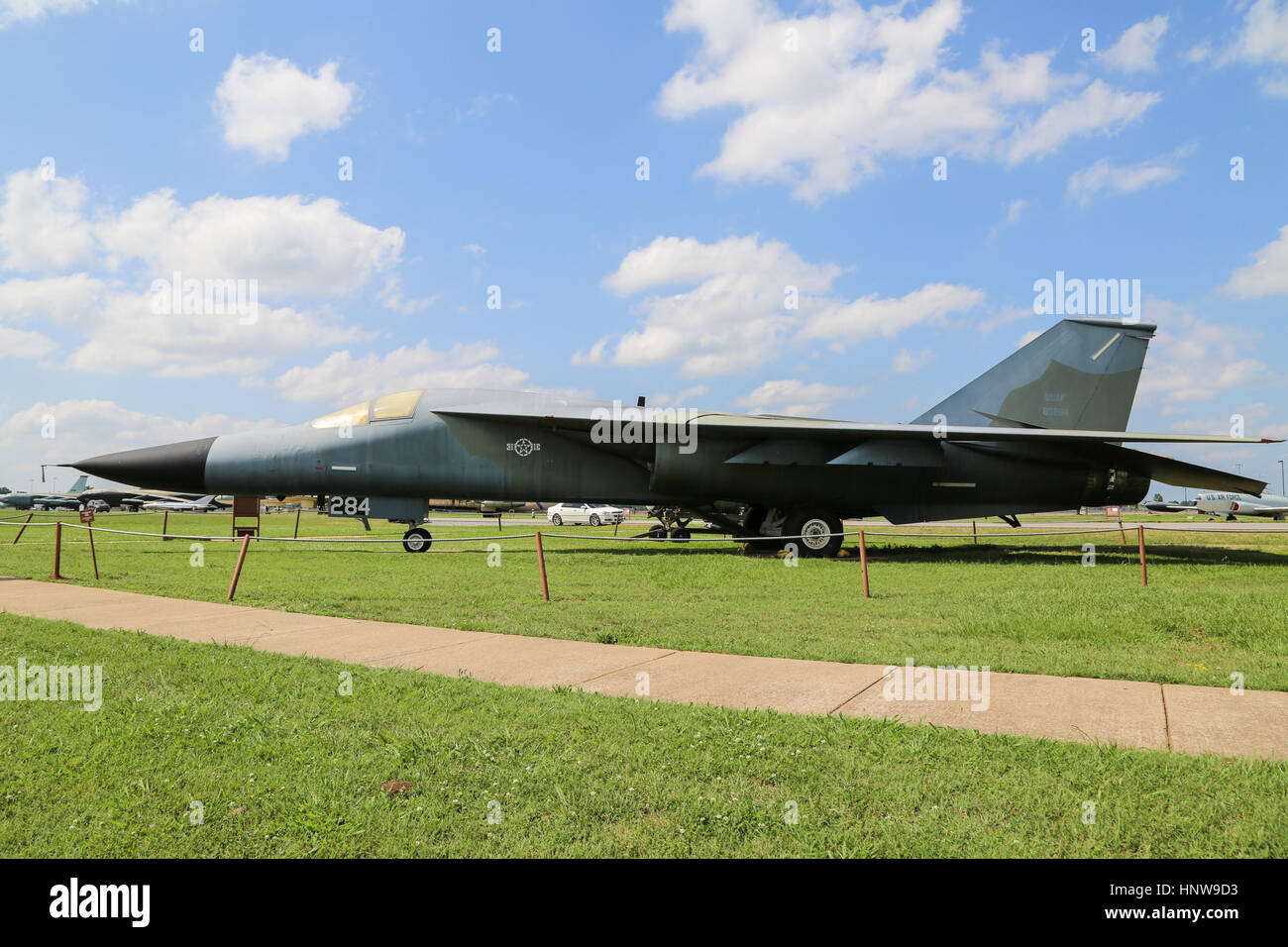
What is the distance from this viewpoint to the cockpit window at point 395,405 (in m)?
14.6

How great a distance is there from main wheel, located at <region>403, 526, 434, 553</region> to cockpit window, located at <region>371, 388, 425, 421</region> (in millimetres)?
2383

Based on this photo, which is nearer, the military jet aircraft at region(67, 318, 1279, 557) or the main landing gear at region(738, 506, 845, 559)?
the military jet aircraft at region(67, 318, 1279, 557)

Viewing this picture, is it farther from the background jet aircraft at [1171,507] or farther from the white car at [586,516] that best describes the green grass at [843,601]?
the background jet aircraft at [1171,507]

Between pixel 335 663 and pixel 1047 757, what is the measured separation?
176 inches

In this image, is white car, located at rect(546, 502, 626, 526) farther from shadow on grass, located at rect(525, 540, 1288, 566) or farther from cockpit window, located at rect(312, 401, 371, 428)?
cockpit window, located at rect(312, 401, 371, 428)

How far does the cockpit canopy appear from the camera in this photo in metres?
14.6

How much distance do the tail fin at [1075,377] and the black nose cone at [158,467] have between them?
16.1m

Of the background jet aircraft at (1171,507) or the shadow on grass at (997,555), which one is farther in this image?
the background jet aircraft at (1171,507)

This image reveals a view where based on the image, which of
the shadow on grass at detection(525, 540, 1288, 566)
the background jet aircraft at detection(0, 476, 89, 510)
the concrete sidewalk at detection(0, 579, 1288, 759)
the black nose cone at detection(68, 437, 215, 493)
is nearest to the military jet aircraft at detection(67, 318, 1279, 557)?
the black nose cone at detection(68, 437, 215, 493)

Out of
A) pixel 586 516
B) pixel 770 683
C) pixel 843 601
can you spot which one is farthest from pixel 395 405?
pixel 586 516

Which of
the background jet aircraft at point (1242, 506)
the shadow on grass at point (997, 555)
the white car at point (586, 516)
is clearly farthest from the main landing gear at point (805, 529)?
the background jet aircraft at point (1242, 506)
